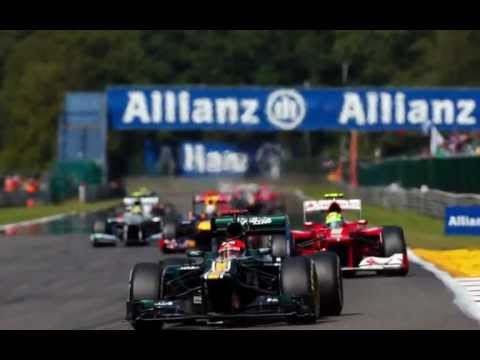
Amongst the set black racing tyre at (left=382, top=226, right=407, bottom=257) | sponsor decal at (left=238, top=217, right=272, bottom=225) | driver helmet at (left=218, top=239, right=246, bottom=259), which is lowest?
black racing tyre at (left=382, top=226, right=407, bottom=257)

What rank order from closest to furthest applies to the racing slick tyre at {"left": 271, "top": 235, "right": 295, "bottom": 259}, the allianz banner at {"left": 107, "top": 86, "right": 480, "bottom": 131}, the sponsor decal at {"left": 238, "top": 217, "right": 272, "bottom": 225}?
1. the sponsor decal at {"left": 238, "top": 217, "right": 272, "bottom": 225}
2. the racing slick tyre at {"left": 271, "top": 235, "right": 295, "bottom": 259}
3. the allianz banner at {"left": 107, "top": 86, "right": 480, "bottom": 131}

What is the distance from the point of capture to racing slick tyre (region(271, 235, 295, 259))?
18156 mm

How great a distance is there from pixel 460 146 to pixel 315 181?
32640 mm

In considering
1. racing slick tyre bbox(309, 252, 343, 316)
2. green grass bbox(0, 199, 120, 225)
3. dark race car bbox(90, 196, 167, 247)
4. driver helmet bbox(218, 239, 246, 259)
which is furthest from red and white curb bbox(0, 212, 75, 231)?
Answer: racing slick tyre bbox(309, 252, 343, 316)

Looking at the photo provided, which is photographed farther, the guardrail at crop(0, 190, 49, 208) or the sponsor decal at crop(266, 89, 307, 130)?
the sponsor decal at crop(266, 89, 307, 130)

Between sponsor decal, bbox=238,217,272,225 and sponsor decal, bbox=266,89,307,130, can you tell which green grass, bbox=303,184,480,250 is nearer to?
sponsor decal, bbox=266,89,307,130

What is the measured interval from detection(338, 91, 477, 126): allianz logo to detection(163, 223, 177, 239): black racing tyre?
33115 mm

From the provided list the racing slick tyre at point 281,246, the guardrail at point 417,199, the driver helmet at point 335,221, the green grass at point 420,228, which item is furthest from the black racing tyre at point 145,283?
the guardrail at point 417,199

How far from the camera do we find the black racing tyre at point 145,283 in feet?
49.7
